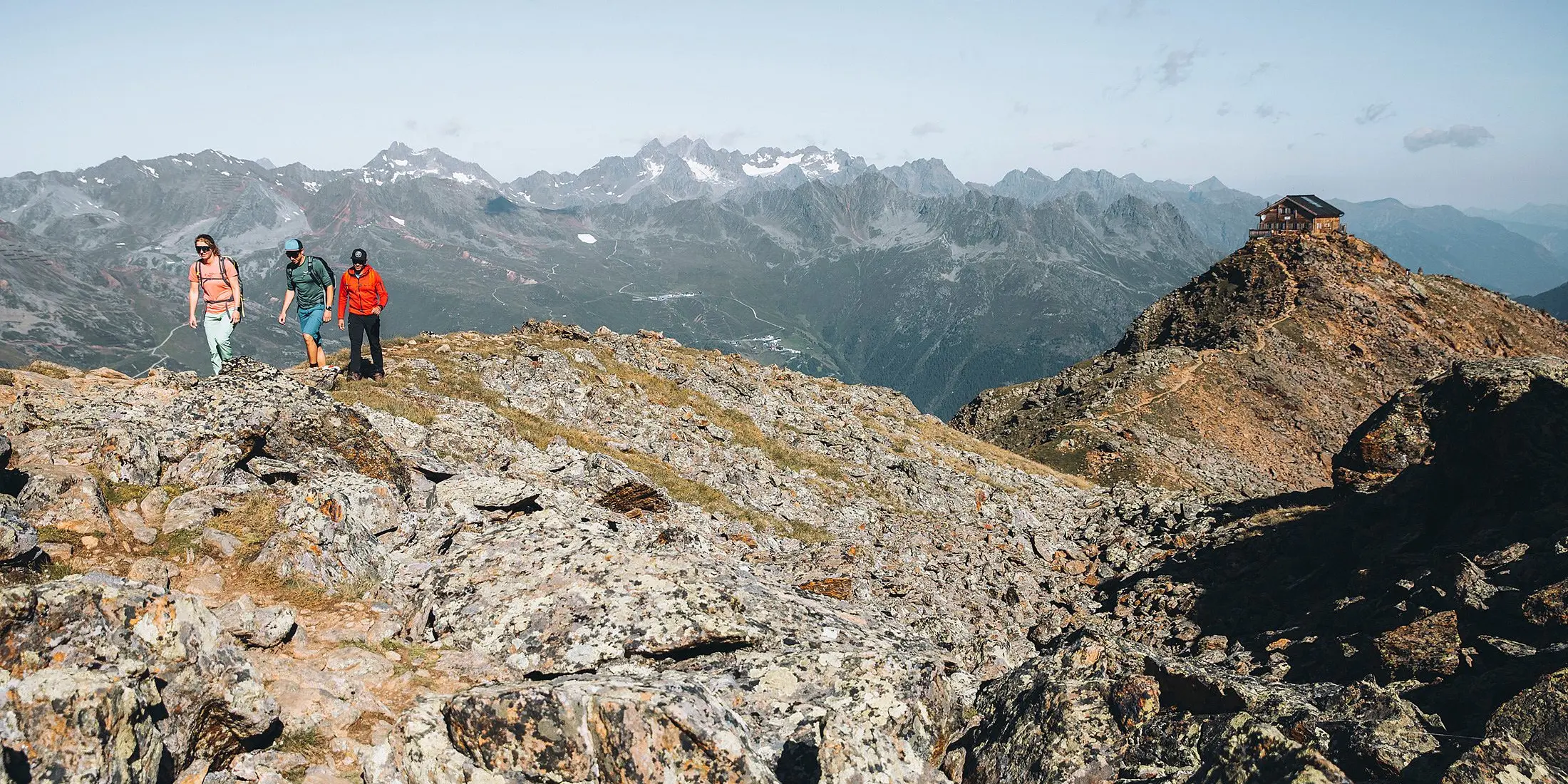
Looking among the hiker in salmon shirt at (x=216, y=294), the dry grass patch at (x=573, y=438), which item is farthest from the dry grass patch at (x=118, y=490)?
the dry grass patch at (x=573, y=438)

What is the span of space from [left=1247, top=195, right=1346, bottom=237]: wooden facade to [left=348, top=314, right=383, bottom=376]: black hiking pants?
13481 cm

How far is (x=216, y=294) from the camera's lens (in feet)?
72.0

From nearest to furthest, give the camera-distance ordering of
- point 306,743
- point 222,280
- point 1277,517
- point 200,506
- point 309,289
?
1. point 306,743
2. point 200,506
3. point 222,280
4. point 309,289
5. point 1277,517

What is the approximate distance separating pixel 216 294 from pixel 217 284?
339mm

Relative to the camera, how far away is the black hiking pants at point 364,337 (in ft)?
84.1

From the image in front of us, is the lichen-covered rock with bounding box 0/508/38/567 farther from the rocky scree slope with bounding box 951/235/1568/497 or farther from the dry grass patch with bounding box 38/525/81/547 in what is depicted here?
the rocky scree slope with bounding box 951/235/1568/497

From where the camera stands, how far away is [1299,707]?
37.2 ft

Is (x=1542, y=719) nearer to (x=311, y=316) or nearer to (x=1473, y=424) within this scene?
(x=1473, y=424)

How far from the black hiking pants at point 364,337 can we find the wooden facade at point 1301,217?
135m

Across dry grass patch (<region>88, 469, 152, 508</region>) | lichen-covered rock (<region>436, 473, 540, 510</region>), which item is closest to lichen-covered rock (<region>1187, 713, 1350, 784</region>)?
lichen-covered rock (<region>436, 473, 540, 510</region>)

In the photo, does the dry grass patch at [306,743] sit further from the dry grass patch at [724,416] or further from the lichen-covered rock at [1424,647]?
the dry grass patch at [724,416]

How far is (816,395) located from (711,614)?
46.6 meters

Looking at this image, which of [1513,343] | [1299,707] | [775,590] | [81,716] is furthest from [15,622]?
[1513,343]

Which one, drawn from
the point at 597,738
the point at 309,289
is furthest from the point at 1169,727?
the point at 309,289
